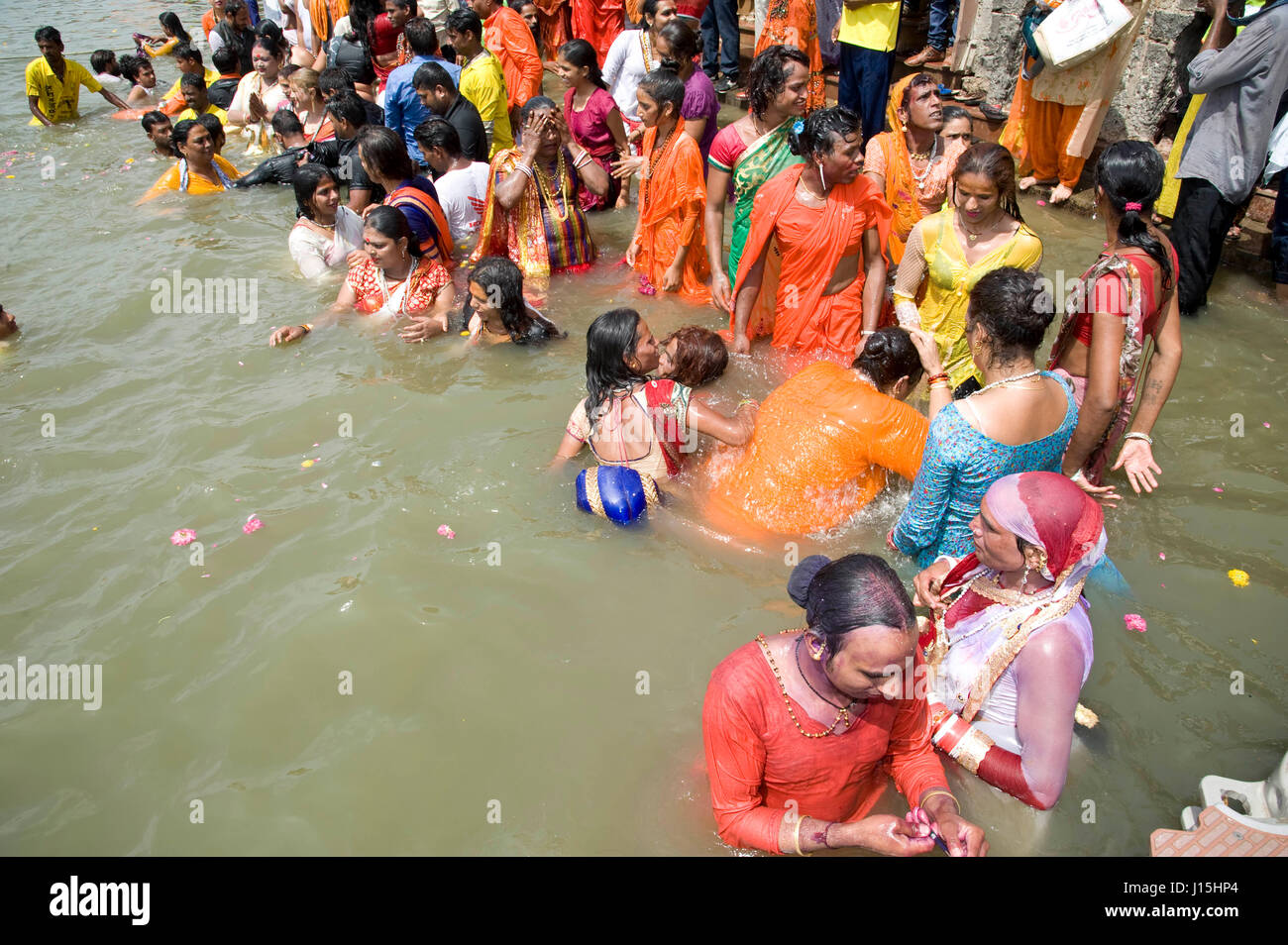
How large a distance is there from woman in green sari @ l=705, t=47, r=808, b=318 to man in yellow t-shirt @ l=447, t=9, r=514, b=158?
274cm

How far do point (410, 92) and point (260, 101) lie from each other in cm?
380

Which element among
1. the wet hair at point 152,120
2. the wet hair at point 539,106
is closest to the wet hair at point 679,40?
the wet hair at point 539,106

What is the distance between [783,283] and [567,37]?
8.21 meters

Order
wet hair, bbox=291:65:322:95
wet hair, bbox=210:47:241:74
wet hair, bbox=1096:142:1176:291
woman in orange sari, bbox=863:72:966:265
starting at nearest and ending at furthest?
1. wet hair, bbox=1096:142:1176:291
2. woman in orange sari, bbox=863:72:966:265
3. wet hair, bbox=291:65:322:95
4. wet hair, bbox=210:47:241:74

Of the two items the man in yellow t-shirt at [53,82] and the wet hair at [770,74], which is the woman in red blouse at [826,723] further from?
Result: the man in yellow t-shirt at [53,82]

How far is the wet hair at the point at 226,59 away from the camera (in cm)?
1074

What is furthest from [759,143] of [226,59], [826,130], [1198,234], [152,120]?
[226,59]

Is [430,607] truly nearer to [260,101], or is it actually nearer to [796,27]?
[796,27]

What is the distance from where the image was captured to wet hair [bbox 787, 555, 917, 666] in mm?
1901

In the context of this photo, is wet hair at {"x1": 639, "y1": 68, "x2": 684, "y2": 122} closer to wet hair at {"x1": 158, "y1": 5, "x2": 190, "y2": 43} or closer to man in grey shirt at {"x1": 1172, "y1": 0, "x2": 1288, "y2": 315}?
man in grey shirt at {"x1": 1172, "y1": 0, "x2": 1288, "y2": 315}

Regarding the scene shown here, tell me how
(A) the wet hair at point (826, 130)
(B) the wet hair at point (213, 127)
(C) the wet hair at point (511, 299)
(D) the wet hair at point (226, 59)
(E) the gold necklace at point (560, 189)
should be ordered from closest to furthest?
1. (A) the wet hair at point (826, 130)
2. (C) the wet hair at point (511, 299)
3. (E) the gold necklace at point (560, 189)
4. (B) the wet hair at point (213, 127)
5. (D) the wet hair at point (226, 59)

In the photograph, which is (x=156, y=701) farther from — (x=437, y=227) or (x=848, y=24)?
(x=848, y=24)

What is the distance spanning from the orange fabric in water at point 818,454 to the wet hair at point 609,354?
24.4 inches

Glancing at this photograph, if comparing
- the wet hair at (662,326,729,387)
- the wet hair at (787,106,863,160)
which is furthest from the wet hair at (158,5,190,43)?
the wet hair at (662,326,729,387)
